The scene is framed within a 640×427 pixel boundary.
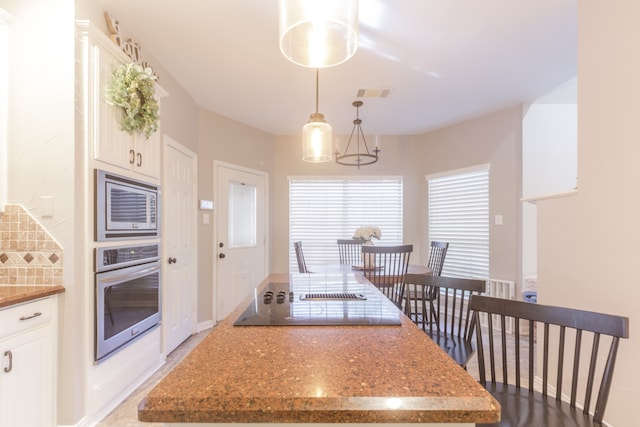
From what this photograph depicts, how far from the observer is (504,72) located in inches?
112

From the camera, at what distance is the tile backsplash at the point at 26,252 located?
1.77 meters

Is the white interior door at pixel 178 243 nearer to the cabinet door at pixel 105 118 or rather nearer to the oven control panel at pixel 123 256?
the oven control panel at pixel 123 256

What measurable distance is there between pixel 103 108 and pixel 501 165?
156 inches

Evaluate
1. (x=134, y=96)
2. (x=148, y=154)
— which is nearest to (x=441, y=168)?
(x=148, y=154)

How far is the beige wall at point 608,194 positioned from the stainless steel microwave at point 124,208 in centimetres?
300

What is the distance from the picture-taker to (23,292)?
158 centimetres

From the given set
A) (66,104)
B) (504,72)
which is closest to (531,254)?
(504,72)

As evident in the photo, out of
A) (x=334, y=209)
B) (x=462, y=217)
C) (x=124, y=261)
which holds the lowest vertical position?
(x=124, y=261)

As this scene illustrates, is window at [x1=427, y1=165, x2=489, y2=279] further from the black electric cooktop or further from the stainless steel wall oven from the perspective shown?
the stainless steel wall oven

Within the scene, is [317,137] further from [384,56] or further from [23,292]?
[23,292]

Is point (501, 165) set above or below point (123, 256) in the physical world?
above

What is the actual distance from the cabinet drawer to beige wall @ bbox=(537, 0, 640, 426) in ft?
10.1

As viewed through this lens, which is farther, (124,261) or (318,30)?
(124,261)

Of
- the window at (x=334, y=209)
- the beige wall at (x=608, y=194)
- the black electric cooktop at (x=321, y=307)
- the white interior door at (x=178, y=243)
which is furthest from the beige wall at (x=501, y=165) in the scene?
the white interior door at (x=178, y=243)
